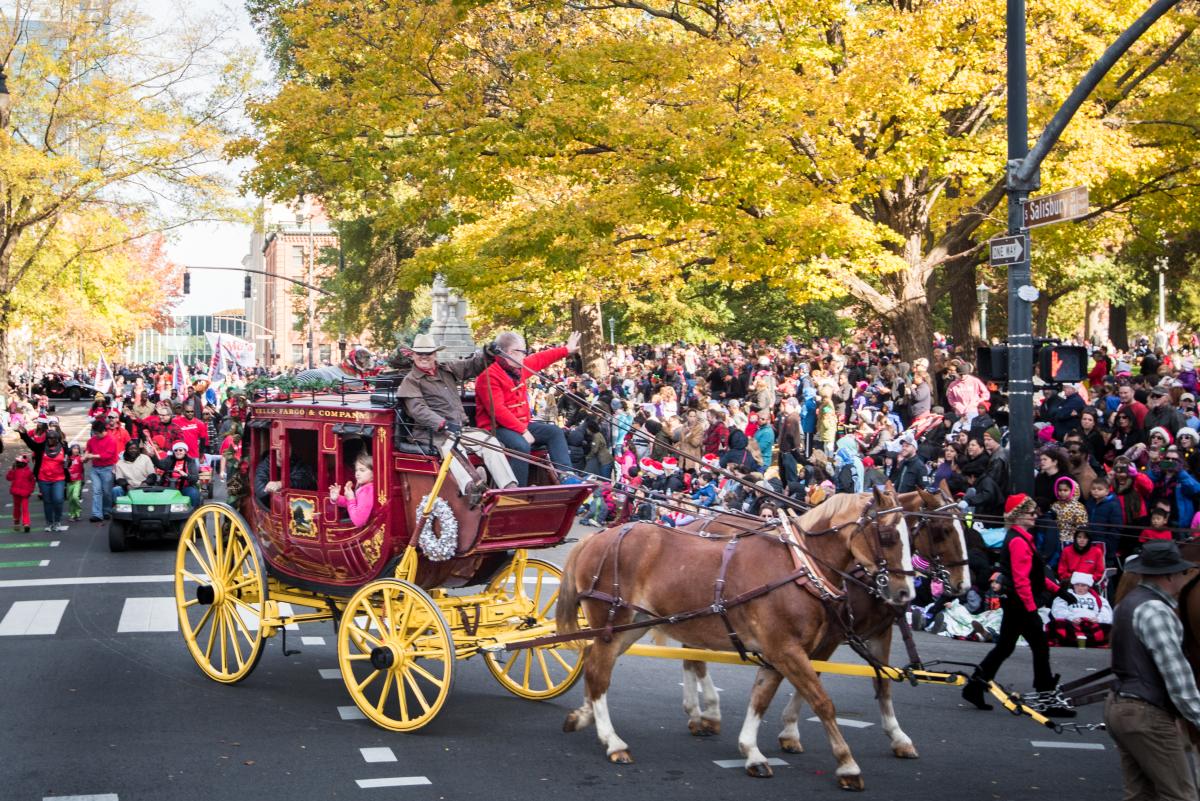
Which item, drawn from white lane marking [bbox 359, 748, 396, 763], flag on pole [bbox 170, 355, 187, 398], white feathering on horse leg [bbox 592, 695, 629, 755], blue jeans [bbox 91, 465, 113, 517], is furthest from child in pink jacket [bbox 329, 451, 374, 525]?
flag on pole [bbox 170, 355, 187, 398]

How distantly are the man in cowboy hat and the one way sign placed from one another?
6.03 m

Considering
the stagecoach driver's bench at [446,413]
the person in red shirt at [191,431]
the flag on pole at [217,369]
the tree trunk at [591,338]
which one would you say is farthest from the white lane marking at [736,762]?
the flag on pole at [217,369]

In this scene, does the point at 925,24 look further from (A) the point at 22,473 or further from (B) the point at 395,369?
(A) the point at 22,473

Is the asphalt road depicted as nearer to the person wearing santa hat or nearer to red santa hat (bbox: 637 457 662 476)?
the person wearing santa hat

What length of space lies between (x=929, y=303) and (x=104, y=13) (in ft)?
82.7

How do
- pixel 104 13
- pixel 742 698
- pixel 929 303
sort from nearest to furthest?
1. pixel 742 698
2. pixel 929 303
3. pixel 104 13

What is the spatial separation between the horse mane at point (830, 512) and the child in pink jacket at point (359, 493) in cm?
343

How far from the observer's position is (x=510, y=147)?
2061 centimetres

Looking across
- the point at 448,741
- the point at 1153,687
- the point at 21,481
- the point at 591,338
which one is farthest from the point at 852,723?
the point at 591,338

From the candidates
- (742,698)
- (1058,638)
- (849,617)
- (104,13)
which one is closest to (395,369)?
(742,698)

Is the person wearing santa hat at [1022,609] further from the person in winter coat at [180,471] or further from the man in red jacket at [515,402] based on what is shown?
the person in winter coat at [180,471]

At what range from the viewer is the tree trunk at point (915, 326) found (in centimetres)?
2203

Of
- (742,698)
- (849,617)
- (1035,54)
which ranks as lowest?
(742,698)

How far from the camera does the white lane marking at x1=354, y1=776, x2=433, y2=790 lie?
8.25 m
